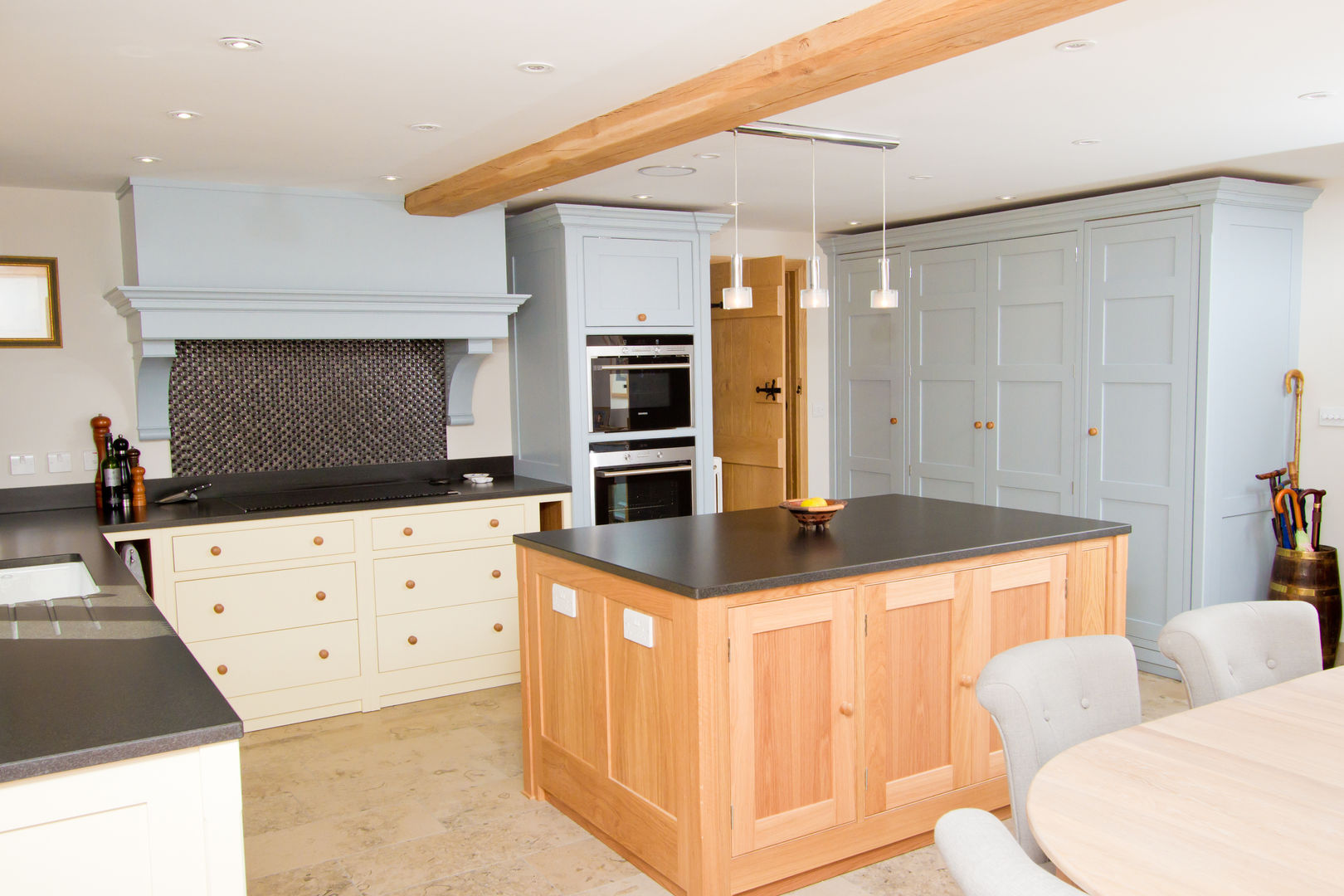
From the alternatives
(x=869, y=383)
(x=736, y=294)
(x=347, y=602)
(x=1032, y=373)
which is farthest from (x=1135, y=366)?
(x=347, y=602)

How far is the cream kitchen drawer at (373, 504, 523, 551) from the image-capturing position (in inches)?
171

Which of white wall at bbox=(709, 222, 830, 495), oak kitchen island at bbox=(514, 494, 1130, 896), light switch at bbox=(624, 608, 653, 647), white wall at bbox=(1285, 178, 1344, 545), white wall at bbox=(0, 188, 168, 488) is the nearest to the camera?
oak kitchen island at bbox=(514, 494, 1130, 896)

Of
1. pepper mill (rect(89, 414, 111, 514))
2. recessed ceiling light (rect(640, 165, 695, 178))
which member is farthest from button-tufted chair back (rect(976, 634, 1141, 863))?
pepper mill (rect(89, 414, 111, 514))

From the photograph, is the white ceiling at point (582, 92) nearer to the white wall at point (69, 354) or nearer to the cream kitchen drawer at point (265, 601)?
the white wall at point (69, 354)

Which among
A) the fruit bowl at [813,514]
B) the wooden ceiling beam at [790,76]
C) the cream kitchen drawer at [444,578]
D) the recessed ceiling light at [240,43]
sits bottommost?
the cream kitchen drawer at [444,578]

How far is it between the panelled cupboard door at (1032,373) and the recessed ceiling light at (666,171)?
2.04m

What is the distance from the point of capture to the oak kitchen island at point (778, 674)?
259 cm

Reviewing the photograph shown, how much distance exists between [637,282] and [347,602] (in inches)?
80.1

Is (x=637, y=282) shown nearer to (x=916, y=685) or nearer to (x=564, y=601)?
(x=564, y=601)

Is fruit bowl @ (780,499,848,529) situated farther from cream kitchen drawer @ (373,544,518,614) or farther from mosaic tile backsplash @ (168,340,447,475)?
mosaic tile backsplash @ (168,340,447,475)

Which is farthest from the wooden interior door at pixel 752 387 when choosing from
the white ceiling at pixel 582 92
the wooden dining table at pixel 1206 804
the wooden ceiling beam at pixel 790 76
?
the wooden dining table at pixel 1206 804

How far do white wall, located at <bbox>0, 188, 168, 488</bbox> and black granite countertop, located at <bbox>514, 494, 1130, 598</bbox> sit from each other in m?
2.27

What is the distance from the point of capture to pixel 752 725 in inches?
103

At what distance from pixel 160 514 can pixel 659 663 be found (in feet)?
8.04
